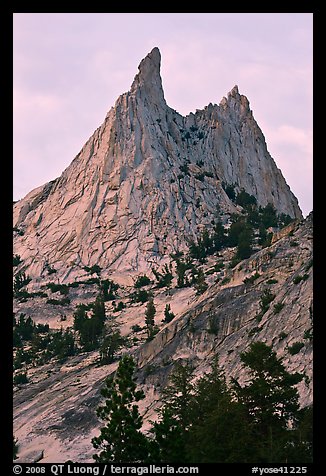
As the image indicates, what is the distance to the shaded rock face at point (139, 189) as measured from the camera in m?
114

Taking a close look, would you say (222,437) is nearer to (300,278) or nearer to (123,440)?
(123,440)

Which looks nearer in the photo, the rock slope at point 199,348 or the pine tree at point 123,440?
the pine tree at point 123,440

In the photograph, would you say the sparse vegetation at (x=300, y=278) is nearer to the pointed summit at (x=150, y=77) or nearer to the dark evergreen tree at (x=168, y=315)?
the dark evergreen tree at (x=168, y=315)

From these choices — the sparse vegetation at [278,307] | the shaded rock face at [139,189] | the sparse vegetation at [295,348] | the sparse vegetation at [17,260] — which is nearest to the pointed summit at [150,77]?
the shaded rock face at [139,189]

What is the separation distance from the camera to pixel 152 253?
11069 cm

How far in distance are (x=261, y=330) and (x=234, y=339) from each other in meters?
3.18

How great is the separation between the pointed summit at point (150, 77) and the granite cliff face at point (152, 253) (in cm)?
20

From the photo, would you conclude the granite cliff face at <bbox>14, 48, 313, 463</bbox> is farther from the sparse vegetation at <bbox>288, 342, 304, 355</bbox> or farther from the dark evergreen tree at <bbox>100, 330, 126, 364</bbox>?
the dark evergreen tree at <bbox>100, 330, 126, 364</bbox>

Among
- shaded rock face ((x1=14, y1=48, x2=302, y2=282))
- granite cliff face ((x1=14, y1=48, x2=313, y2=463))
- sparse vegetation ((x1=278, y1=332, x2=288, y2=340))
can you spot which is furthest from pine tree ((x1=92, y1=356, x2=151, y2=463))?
shaded rock face ((x1=14, y1=48, x2=302, y2=282))

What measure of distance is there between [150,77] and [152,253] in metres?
38.4

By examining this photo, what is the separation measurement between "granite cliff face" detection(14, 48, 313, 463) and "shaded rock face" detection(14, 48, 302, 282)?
0.21 m

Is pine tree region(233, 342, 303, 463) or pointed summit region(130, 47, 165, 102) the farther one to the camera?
pointed summit region(130, 47, 165, 102)

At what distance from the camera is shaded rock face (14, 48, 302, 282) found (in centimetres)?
11431
